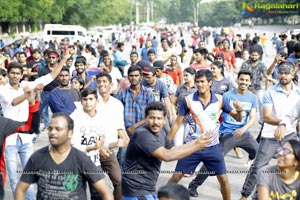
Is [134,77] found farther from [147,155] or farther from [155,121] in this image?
[147,155]

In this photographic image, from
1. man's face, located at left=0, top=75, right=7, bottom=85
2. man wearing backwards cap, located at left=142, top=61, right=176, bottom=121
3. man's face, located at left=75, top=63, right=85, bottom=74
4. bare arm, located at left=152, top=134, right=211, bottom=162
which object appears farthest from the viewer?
man's face, located at left=75, top=63, right=85, bottom=74

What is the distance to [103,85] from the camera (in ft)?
21.3

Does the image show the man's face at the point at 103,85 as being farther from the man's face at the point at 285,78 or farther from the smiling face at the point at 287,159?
the smiling face at the point at 287,159

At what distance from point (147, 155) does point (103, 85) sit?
2094mm

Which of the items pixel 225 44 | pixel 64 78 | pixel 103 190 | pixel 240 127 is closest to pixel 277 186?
pixel 103 190

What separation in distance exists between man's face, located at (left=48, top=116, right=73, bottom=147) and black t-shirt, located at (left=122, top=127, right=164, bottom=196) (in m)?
0.61

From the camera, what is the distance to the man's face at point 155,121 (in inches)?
182

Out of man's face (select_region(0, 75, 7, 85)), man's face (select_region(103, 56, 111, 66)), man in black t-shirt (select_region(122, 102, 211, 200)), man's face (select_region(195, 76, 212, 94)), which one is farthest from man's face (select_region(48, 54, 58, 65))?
man in black t-shirt (select_region(122, 102, 211, 200))

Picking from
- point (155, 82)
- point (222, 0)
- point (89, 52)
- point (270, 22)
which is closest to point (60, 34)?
point (89, 52)

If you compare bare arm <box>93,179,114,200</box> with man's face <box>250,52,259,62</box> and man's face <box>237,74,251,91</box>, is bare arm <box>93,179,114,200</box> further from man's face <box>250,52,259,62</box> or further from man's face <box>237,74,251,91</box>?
man's face <box>250,52,259,62</box>

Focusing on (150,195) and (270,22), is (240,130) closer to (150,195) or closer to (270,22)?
(150,195)

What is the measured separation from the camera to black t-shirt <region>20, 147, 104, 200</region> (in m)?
4.11

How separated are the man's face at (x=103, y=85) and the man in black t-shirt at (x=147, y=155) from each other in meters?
1.78

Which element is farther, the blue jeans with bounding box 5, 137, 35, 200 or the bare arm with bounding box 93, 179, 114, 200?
the blue jeans with bounding box 5, 137, 35, 200
